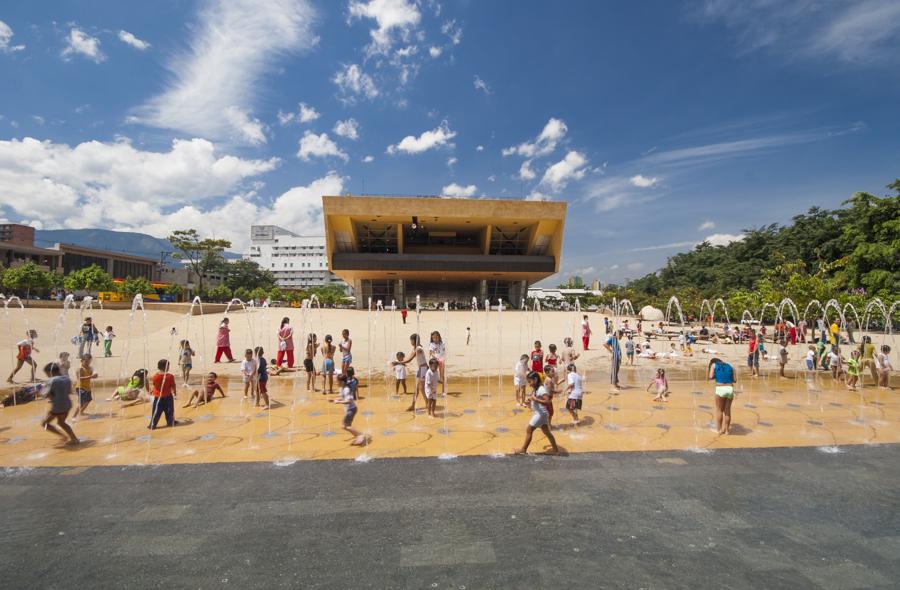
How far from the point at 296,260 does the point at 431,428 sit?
122973mm

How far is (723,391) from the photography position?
8.30 metres

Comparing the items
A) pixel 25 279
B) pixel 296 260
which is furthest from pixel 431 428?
pixel 296 260

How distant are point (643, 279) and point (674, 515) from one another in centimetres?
9818

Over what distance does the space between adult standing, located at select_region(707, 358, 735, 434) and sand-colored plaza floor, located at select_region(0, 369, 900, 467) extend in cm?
29

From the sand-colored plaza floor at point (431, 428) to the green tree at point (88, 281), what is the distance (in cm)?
4052

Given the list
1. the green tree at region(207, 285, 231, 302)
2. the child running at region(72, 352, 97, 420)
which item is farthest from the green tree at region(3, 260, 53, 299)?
the child running at region(72, 352, 97, 420)

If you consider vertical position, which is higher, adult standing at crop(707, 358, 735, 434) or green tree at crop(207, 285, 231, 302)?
green tree at crop(207, 285, 231, 302)

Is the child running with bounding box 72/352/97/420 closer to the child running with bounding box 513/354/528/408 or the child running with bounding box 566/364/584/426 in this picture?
the child running with bounding box 513/354/528/408

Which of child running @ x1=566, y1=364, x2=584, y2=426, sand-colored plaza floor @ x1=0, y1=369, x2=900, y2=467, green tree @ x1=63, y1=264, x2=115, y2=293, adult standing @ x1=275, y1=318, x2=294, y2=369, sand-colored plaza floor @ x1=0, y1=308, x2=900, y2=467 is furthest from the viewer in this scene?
green tree @ x1=63, y1=264, x2=115, y2=293

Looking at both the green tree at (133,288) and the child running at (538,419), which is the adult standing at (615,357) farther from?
the green tree at (133,288)

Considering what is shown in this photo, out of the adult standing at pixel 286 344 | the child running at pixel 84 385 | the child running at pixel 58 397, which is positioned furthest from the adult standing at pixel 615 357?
the child running at pixel 84 385

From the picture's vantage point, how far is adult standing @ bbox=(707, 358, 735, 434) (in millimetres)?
8305

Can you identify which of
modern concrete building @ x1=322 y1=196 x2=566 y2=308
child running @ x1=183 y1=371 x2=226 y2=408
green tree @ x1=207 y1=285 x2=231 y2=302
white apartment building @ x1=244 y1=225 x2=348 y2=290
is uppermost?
white apartment building @ x1=244 y1=225 x2=348 y2=290

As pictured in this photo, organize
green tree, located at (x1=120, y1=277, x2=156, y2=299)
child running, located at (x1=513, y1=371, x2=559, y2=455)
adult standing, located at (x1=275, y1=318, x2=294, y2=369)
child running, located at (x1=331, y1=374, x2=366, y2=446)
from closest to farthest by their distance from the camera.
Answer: child running, located at (x1=513, y1=371, x2=559, y2=455) → child running, located at (x1=331, y1=374, x2=366, y2=446) → adult standing, located at (x1=275, y1=318, x2=294, y2=369) → green tree, located at (x1=120, y1=277, x2=156, y2=299)
